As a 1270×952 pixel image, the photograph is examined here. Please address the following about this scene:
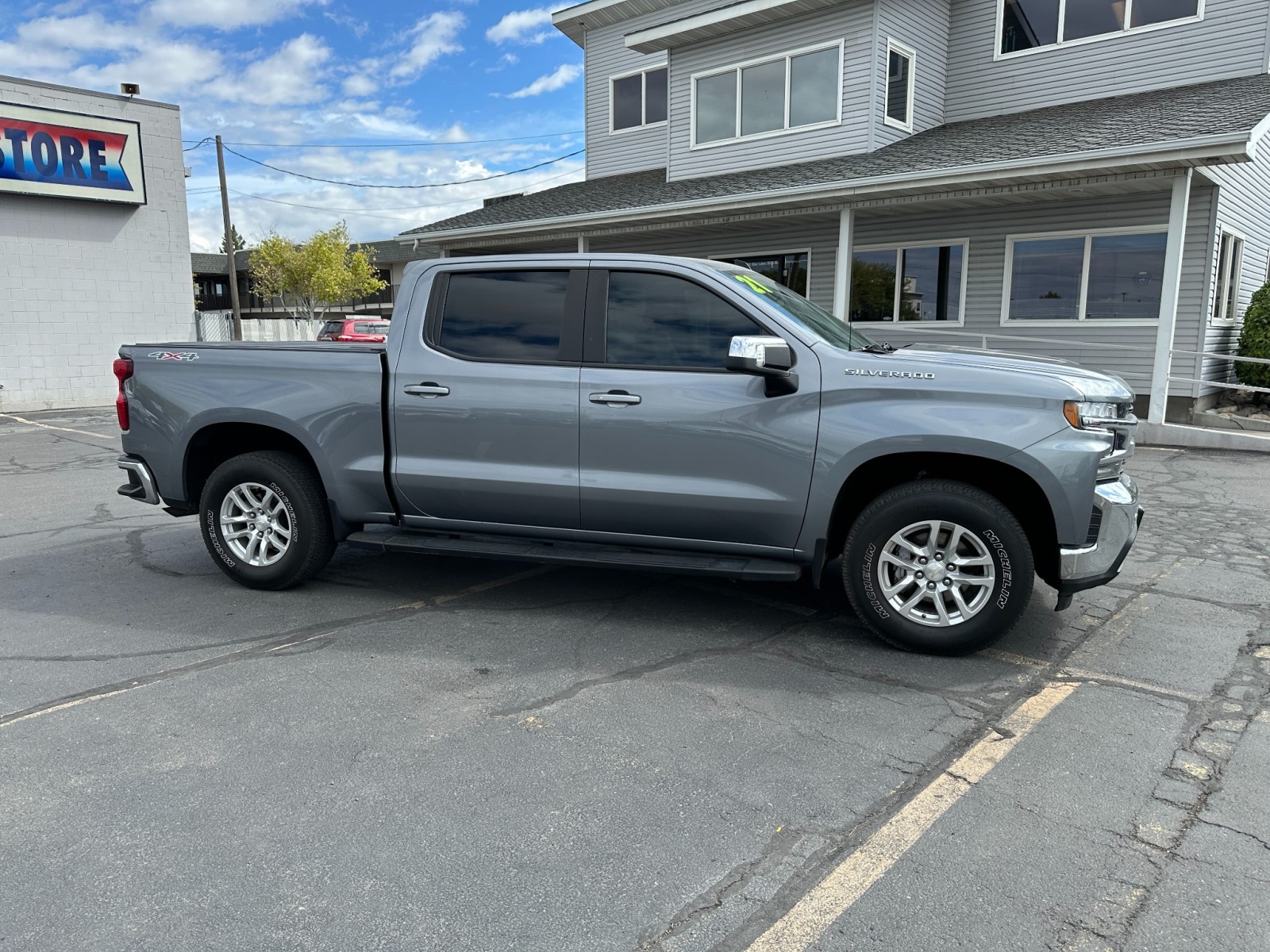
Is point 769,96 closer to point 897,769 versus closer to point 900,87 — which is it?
point 900,87

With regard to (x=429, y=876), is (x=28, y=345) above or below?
above

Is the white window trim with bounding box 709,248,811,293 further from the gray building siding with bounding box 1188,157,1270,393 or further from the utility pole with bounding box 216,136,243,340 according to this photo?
the utility pole with bounding box 216,136,243,340

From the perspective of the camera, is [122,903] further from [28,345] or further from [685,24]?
[28,345]

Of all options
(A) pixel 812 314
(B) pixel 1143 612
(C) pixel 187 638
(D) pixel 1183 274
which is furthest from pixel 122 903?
(D) pixel 1183 274

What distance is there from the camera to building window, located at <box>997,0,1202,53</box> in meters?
14.0

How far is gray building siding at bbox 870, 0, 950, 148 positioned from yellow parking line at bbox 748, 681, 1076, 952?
13.5m

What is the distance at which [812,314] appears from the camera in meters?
5.03

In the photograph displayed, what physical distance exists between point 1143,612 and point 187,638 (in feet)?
17.3

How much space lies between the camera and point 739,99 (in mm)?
16781

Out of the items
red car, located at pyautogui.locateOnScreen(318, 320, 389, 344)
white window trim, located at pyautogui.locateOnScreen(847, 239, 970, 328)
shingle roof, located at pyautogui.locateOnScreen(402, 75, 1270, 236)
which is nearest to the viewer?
shingle roof, located at pyautogui.locateOnScreen(402, 75, 1270, 236)

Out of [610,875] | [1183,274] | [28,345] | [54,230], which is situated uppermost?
[54,230]

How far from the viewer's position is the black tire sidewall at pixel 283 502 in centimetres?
531

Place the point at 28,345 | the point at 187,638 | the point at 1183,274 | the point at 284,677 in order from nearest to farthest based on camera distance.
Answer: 1. the point at 284,677
2. the point at 187,638
3. the point at 1183,274
4. the point at 28,345

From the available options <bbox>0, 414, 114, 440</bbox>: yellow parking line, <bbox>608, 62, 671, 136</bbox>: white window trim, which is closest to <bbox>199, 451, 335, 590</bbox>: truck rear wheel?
<bbox>0, 414, 114, 440</bbox>: yellow parking line
